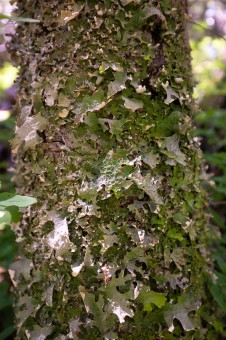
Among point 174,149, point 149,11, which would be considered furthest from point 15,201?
point 149,11

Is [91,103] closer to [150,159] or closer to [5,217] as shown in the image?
[150,159]

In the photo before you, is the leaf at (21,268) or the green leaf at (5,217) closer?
the green leaf at (5,217)

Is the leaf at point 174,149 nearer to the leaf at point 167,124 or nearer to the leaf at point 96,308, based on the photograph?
the leaf at point 167,124

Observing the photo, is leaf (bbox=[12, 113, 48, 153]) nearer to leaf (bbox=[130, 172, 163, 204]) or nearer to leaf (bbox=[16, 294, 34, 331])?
leaf (bbox=[130, 172, 163, 204])

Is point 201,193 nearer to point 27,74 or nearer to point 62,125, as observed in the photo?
point 62,125

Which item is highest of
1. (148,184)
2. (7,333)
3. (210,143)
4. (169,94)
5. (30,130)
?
(169,94)

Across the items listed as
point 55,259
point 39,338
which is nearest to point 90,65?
point 55,259

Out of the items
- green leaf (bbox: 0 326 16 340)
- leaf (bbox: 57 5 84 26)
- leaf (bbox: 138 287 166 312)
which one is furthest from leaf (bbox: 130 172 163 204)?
green leaf (bbox: 0 326 16 340)

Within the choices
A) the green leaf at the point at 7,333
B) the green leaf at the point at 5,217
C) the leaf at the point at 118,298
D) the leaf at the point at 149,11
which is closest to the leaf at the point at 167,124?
the leaf at the point at 149,11
